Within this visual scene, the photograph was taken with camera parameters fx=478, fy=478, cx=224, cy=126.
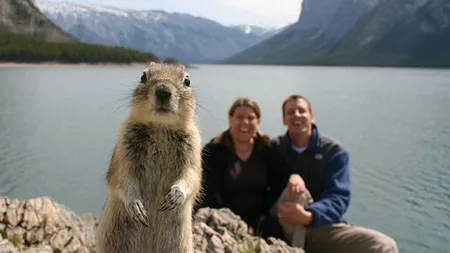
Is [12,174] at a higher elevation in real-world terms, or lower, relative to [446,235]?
lower

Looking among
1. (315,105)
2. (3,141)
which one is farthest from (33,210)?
(315,105)

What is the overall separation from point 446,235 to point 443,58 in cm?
19896

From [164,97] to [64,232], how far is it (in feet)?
11.9

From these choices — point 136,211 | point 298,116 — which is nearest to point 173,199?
point 136,211

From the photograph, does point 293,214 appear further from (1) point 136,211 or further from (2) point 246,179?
(1) point 136,211

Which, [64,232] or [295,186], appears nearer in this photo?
[64,232]

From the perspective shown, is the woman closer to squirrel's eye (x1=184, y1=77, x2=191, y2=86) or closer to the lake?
the lake

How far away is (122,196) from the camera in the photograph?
451 cm

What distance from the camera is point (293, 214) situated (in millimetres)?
7719

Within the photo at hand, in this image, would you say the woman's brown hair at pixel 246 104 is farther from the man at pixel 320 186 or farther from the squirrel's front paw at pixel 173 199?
the squirrel's front paw at pixel 173 199

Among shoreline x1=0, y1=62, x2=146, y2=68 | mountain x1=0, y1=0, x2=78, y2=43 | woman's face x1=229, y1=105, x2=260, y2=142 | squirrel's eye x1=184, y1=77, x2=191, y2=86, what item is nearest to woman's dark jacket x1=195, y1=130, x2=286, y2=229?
woman's face x1=229, y1=105, x2=260, y2=142

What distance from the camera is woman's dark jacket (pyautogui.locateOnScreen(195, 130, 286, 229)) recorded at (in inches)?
320

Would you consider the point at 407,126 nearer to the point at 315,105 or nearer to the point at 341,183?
the point at 315,105

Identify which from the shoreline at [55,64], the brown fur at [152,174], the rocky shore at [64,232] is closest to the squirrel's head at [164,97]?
the brown fur at [152,174]
